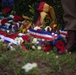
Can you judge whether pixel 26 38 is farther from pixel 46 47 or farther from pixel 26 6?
pixel 26 6

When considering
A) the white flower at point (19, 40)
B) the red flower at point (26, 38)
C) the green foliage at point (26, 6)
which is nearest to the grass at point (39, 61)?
the white flower at point (19, 40)

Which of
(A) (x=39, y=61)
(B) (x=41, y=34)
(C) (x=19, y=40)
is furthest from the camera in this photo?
(B) (x=41, y=34)

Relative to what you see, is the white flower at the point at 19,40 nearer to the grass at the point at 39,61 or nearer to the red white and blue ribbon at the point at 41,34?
the grass at the point at 39,61

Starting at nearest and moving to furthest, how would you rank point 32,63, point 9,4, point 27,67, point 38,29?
point 27,67 → point 32,63 → point 38,29 → point 9,4

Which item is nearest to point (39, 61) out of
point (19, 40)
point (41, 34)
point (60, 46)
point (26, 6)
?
point (60, 46)

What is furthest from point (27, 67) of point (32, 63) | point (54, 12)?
point (54, 12)

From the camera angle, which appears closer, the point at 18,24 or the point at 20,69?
the point at 20,69

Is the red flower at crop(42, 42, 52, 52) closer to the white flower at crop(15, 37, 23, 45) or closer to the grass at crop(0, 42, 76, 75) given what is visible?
the grass at crop(0, 42, 76, 75)

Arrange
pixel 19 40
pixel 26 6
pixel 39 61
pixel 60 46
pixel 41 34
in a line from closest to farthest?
pixel 39 61 → pixel 60 46 → pixel 19 40 → pixel 41 34 → pixel 26 6

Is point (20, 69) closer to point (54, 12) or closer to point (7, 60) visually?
point (7, 60)

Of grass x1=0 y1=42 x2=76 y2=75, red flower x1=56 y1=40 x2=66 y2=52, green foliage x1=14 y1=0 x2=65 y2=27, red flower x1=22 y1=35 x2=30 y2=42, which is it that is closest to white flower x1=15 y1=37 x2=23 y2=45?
red flower x1=22 y1=35 x2=30 y2=42

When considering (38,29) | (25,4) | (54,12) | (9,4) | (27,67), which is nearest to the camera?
(27,67)

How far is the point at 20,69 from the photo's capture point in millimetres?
3260

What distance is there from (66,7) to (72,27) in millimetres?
286
